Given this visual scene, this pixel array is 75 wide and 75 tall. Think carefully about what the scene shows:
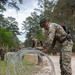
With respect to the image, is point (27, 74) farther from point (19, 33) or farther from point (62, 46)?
point (19, 33)

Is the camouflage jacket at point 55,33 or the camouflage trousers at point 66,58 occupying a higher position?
the camouflage jacket at point 55,33

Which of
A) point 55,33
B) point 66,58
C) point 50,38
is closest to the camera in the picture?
point 50,38

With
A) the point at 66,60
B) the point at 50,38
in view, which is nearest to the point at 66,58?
the point at 66,60

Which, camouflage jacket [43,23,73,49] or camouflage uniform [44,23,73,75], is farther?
camouflage uniform [44,23,73,75]

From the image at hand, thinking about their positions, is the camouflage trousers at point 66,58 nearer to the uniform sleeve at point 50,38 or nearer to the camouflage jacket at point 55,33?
the camouflage jacket at point 55,33

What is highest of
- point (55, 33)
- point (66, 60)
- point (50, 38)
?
point (55, 33)

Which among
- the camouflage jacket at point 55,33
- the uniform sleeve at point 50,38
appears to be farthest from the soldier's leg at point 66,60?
the uniform sleeve at point 50,38

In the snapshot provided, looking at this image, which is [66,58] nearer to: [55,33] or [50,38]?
[55,33]

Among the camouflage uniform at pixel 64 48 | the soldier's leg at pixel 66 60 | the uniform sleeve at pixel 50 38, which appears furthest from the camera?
the soldier's leg at pixel 66 60

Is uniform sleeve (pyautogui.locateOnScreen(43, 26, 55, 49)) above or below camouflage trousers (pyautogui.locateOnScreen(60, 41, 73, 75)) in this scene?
above

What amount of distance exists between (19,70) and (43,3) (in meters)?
48.6

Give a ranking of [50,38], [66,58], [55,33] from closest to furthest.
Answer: [50,38] < [55,33] < [66,58]

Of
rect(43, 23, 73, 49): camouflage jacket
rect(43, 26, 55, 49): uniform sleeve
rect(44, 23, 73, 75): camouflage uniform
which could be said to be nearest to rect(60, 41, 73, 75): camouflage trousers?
rect(44, 23, 73, 75): camouflage uniform

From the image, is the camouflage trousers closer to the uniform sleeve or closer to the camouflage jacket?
the camouflage jacket
